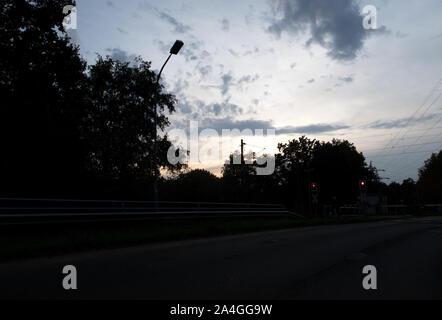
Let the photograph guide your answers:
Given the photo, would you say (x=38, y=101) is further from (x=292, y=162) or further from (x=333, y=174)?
(x=292, y=162)

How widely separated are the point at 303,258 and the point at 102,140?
24.2 meters

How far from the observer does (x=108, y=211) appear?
15258mm

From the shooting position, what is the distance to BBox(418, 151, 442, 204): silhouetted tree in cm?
8450

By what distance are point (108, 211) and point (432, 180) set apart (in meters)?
88.4

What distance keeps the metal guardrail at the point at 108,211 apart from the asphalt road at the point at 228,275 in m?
3.49

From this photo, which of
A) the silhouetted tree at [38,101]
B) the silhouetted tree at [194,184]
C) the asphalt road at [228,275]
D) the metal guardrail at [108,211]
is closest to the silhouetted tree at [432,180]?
the silhouetted tree at [194,184]

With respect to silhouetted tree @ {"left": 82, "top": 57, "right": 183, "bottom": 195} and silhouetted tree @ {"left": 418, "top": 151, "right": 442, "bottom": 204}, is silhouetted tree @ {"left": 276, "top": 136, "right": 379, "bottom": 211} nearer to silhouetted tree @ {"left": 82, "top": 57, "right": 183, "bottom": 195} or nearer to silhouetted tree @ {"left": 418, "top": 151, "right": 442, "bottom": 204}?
silhouetted tree @ {"left": 418, "top": 151, "right": 442, "bottom": 204}

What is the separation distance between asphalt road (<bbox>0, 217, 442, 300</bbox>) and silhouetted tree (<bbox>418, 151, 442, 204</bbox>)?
85.9m

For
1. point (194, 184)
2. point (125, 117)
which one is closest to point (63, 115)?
point (125, 117)

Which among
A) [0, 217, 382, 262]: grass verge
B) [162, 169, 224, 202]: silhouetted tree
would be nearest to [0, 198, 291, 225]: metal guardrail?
[0, 217, 382, 262]: grass verge

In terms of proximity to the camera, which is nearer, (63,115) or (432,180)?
(63,115)

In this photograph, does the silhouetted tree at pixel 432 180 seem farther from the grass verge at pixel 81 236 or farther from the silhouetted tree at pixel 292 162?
the grass verge at pixel 81 236

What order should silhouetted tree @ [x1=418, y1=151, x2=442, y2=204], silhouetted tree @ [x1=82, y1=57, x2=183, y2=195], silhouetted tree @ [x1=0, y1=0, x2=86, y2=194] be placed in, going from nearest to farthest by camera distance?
silhouetted tree @ [x1=0, y1=0, x2=86, y2=194]
silhouetted tree @ [x1=82, y1=57, x2=183, y2=195]
silhouetted tree @ [x1=418, y1=151, x2=442, y2=204]

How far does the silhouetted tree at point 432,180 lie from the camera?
277ft
